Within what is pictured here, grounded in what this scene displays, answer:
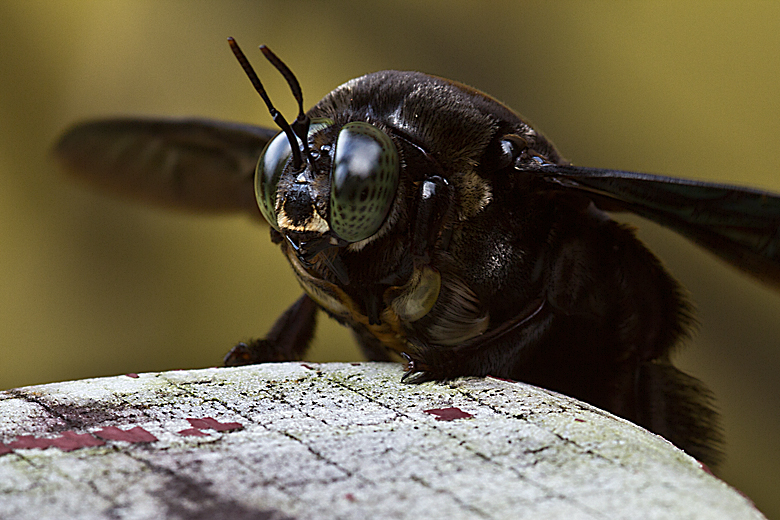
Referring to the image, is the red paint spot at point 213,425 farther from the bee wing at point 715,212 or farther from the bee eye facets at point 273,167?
the bee wing at point 715,212

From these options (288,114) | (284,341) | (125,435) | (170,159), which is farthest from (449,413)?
(288,114)

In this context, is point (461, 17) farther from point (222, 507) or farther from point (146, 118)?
point (222, 507)

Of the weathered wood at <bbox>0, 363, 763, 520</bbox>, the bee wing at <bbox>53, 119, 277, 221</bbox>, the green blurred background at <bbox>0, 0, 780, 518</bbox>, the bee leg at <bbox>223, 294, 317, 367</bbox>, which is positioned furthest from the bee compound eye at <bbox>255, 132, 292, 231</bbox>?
the green blurred background at <bbox>0, 0, 780, 518</bbox>

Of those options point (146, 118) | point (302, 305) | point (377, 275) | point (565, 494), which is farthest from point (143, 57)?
point (565, 494)

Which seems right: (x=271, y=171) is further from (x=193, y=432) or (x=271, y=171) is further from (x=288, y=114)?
(x=288, y=114)

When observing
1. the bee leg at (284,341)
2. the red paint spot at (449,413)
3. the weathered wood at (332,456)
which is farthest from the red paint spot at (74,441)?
the bee leg at (284,341)

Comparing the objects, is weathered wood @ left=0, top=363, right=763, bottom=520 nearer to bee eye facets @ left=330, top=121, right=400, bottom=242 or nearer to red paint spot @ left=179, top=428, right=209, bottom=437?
red paint spot @ left=179, top=428, right=209, bottom=437
